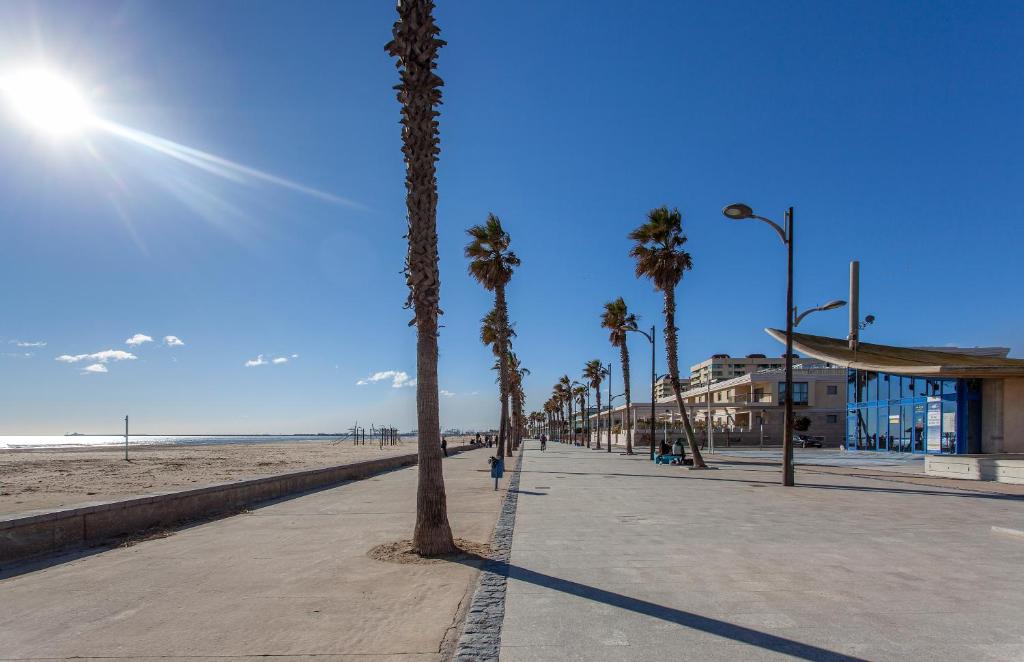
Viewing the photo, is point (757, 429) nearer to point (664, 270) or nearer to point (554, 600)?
point (664, 270)

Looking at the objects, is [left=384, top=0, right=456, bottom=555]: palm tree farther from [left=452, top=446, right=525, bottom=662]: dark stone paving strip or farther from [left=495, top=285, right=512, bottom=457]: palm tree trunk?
[left=495, top=285, right=512, bottom=457]: palm tree trunk

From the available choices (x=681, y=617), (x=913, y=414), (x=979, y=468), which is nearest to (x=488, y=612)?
(x=681, y=617)

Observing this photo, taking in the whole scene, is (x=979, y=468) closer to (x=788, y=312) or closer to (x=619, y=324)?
(x=788, y=312)

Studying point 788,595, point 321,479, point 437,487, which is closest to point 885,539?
point 788,595

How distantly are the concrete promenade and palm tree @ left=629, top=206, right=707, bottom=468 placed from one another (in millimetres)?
19055

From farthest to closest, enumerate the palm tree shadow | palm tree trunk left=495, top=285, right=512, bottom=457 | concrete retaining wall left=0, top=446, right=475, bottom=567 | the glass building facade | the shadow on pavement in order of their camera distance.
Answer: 1. palm tree trunk left=495, top=285, right=512, bottom=457
2. the glass building facade
3. the shadow on pavement
4. concrete retaining wall left=0, top=446, right=475, bottom=567
5. the palm tree shadow

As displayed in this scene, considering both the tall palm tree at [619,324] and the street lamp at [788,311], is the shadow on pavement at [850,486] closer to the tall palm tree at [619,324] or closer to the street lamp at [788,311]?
the street lamp at [788,311]

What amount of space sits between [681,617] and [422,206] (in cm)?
584

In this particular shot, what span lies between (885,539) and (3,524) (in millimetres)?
11670

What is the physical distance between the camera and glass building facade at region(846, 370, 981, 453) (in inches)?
1021

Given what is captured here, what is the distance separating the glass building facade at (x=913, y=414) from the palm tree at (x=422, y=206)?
26458 mm

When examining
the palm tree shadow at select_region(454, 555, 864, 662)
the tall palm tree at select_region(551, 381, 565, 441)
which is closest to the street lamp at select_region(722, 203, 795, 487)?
the palm tree shadow at select_region(454, 555, 864, 662)

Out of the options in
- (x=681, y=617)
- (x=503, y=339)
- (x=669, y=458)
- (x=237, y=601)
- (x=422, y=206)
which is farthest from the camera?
(x=503, y=339)

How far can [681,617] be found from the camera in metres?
5.28
